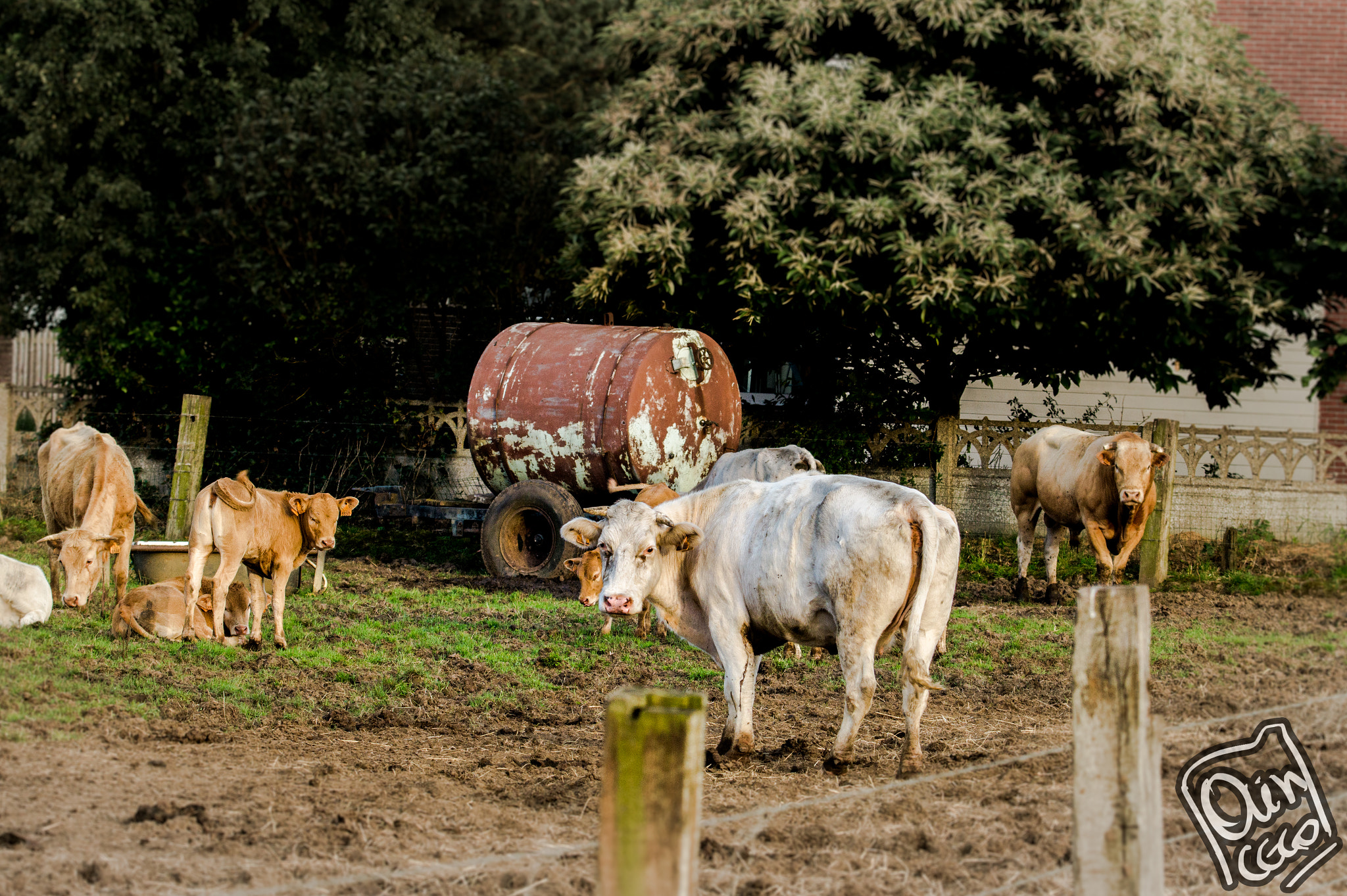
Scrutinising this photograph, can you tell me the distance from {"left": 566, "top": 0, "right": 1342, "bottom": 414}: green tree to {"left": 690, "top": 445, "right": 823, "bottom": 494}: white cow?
103 inches

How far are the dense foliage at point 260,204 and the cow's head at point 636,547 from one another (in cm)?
853

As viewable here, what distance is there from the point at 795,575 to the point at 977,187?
671cm

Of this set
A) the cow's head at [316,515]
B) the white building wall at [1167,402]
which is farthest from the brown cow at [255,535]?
the white building wall at [1167,402]

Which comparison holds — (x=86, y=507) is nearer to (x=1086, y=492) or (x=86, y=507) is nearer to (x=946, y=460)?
(x=1086, y=492)

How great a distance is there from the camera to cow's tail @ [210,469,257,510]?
290 inches

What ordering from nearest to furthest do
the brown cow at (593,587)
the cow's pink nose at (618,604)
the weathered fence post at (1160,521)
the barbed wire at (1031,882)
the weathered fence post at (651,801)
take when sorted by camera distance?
the weathered fence post at (651,801)
the barbed wire at (1031,882)
the cow's pink nose at (618,604)
the brown cow at (593,587)
the weathered fence post at (1160,521)

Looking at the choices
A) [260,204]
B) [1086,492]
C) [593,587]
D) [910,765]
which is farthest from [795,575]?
[260,204]

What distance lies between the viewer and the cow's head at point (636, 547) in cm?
552

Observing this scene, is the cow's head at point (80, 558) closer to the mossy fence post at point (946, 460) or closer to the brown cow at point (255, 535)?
the brown cow at point (255, 535)

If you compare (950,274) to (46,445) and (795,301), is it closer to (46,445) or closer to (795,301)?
(795,301)

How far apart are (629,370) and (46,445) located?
4481 millimetres

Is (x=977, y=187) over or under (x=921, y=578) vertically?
over

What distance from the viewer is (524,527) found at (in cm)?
1066

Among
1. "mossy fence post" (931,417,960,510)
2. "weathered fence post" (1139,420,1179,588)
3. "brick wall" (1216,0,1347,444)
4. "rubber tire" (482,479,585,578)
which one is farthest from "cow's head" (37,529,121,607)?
"brick wall" (1216,0,1347,444)
